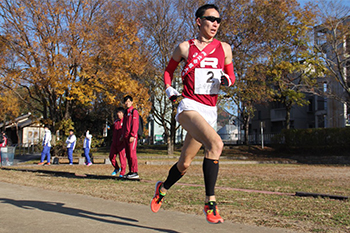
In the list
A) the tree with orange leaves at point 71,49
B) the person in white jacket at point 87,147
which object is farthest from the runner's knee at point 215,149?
the tree with orange leaves at point 71,49

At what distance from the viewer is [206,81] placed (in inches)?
158

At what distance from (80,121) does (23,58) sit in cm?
2225

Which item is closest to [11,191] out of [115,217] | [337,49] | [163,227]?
[115,217]

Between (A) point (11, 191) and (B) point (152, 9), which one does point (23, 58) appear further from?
(A) point (11, 191)

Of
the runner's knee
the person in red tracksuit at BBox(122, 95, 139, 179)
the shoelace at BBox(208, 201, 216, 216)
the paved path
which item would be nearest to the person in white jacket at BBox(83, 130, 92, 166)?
the person in red tracksuit at BBox(122, 95, 139, 179)

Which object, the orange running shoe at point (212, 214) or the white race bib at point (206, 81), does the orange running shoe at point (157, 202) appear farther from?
the white race bib at point (206, 81)

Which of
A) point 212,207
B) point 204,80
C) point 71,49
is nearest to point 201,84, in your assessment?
point 204,80

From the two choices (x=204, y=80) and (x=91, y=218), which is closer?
(x=204, y=80)

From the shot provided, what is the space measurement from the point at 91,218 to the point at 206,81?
2.34 metres

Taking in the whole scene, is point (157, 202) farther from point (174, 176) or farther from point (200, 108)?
point (200, 108)

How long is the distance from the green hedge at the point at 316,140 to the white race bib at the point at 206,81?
2604 cm

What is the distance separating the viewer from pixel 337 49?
2583 cm

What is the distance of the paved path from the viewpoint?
394cm

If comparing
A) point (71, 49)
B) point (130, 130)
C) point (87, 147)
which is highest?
point (71, 49)
